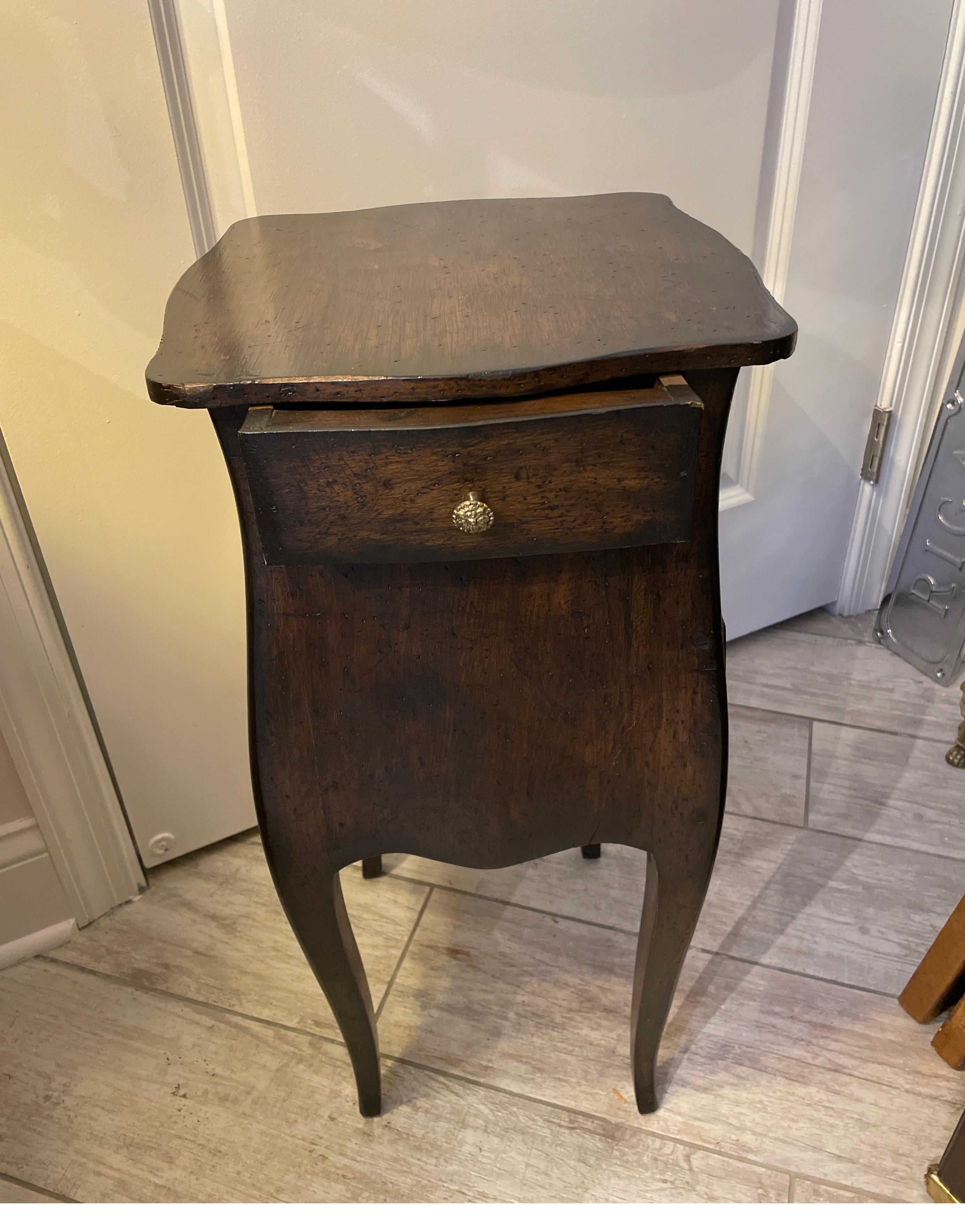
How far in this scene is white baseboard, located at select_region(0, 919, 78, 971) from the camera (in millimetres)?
1076

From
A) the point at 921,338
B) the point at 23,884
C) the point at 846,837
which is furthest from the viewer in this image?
the point at 921,338

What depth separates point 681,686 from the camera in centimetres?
61

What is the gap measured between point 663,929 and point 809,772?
618 mm

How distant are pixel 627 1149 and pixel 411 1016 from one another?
0.26 meters

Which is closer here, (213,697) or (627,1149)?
(627,1149)

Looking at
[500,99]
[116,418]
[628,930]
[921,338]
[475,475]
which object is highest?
[500,99]

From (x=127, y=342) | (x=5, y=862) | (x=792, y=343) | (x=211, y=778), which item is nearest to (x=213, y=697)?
(x=211, y=778)

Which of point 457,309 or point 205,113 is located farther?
point 205,113

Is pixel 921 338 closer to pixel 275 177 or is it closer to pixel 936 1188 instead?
pixel 275 177

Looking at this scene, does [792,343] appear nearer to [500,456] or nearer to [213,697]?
[500,456]

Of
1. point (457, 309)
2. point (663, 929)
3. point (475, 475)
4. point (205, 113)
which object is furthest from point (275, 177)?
point (663, 929)

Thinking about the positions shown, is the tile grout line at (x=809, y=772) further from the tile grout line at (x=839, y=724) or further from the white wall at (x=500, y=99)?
the white wall at (x=500, y=99)

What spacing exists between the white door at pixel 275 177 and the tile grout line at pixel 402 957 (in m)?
0.27

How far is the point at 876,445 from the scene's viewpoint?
1.40 m
